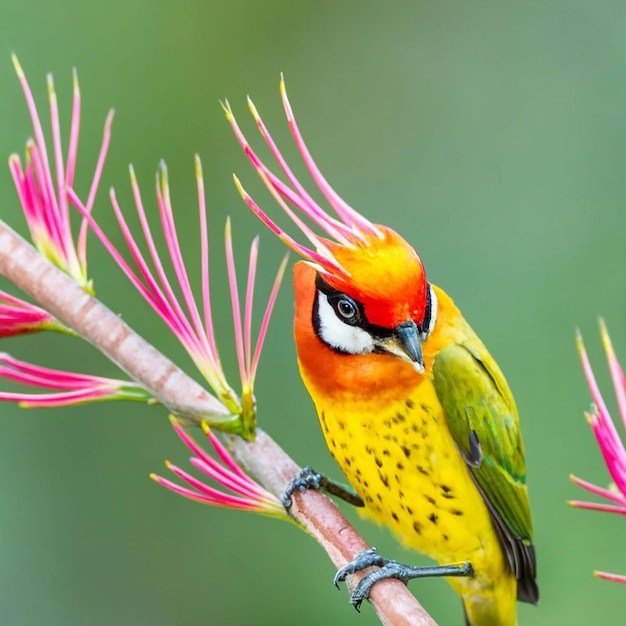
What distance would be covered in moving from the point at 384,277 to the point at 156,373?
0.48 ft

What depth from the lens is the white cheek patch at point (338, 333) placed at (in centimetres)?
66

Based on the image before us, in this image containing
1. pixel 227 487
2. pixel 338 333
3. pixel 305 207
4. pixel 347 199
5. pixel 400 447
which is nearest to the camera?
pixel 305 207

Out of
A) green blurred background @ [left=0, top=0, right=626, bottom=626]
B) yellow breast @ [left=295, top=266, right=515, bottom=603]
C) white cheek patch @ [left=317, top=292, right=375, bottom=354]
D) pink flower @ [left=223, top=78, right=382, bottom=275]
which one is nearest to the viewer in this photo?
pink flower @ [left=223, top=78, right=382, bottom=275]

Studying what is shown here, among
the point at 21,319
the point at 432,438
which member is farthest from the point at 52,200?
the point at 432,438

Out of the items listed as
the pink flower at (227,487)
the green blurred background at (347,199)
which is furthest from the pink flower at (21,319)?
the green blurred background at (347,199)

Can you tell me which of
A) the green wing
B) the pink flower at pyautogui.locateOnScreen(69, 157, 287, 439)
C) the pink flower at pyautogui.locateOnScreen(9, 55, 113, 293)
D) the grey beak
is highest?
the pink flower at pyautogui.locateOnScreen(9, 55, 113, 293)

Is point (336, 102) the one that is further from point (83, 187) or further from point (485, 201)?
point (83, 187)

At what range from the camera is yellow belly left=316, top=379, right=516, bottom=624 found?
81cm

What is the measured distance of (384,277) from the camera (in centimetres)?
56

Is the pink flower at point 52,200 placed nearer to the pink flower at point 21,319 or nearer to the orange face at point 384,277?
the pink flower at point 21,319

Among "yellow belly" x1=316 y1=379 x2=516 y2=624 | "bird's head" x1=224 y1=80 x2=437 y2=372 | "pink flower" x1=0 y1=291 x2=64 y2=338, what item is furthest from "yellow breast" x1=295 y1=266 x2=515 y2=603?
"pink flower" x1=0 y1=291 x2=64 y2=338

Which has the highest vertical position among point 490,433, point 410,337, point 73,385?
point 73,385

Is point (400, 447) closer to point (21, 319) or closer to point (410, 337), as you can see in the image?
point (410, 337)

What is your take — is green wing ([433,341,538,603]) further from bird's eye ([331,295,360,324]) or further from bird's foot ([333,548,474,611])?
bird's eye ([331,295,360,324])
